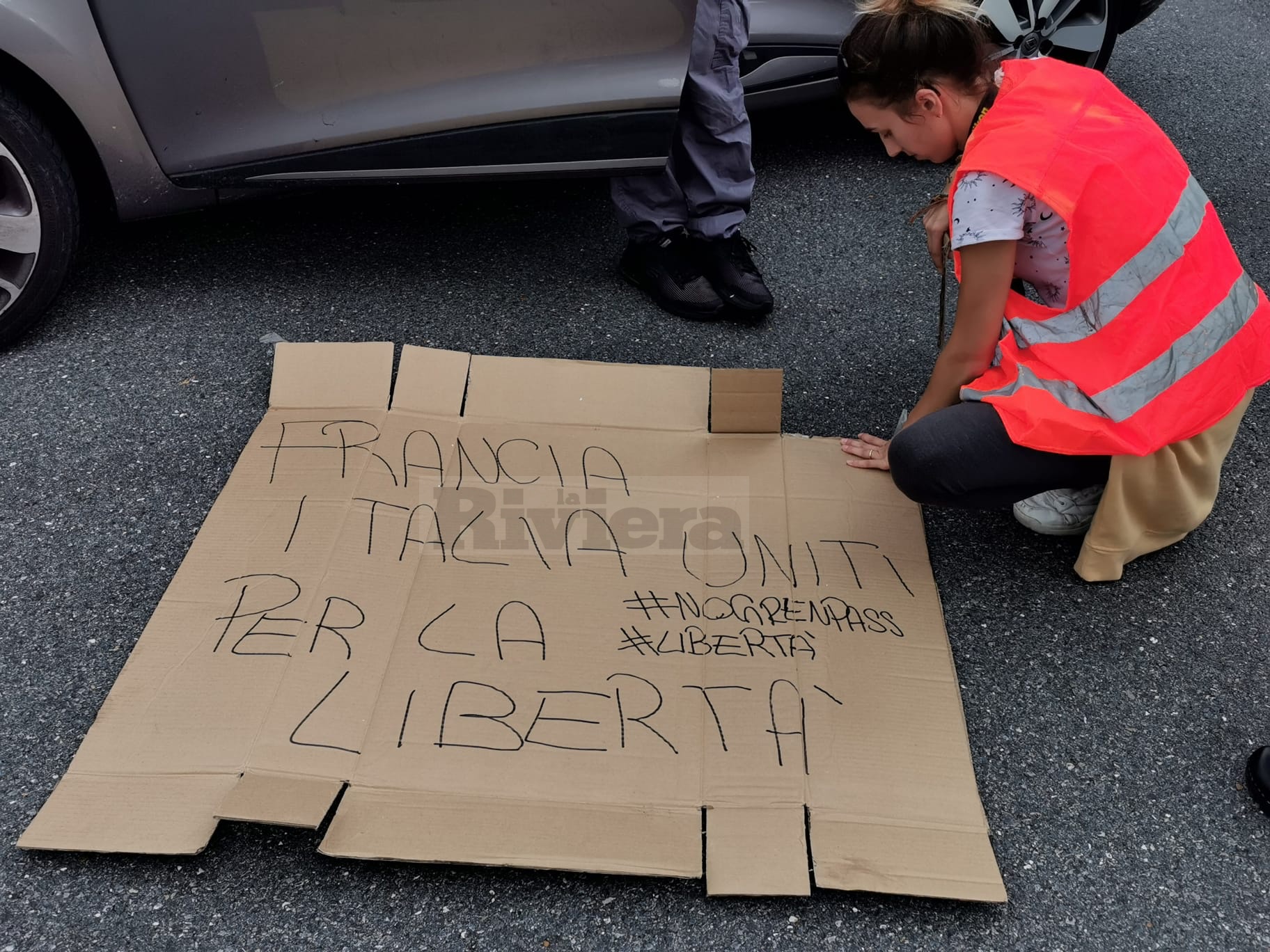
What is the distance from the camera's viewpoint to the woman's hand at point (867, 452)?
1.70m

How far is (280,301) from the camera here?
7.23 feet

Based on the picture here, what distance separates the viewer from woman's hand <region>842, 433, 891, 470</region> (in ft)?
5.59

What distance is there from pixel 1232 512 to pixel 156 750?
182 cm

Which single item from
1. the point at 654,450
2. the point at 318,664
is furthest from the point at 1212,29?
the point at 318,664

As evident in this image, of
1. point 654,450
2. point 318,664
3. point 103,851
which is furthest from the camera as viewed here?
point 654,450

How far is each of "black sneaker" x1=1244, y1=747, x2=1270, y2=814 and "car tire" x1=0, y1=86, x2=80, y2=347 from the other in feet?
7.43

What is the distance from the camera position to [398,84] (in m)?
1.94

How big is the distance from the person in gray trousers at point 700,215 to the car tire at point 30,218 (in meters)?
→ 1.13

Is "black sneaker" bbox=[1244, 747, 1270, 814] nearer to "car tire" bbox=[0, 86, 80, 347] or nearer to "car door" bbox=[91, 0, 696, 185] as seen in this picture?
"car door" bbox=[91, 0, 696, 185]

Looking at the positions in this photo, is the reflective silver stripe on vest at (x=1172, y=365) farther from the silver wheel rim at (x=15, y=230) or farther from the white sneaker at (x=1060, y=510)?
the silver wheel rim at (x=15, y=230)

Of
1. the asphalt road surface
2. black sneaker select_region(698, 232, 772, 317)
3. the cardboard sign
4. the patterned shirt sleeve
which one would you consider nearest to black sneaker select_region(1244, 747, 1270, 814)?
the asphalt road surface

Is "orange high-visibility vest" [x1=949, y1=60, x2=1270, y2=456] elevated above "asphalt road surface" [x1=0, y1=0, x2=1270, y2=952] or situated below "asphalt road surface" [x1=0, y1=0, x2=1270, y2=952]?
above

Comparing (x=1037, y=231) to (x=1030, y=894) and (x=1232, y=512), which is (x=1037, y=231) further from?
(x=1030, y=894)

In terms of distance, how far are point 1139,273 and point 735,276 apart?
0.95 metres
